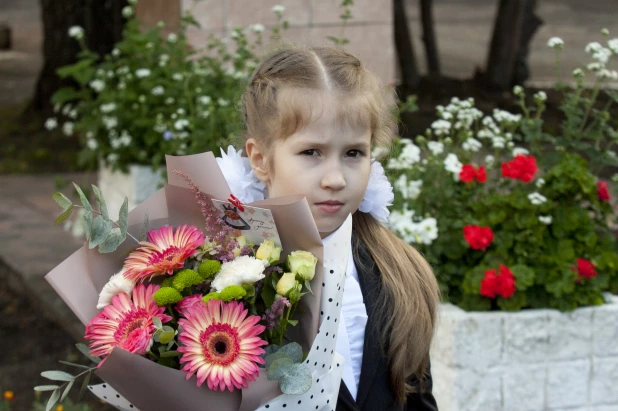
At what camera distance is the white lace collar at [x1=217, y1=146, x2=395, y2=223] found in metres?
2.09

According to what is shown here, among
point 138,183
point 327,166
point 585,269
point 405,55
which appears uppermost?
point 327,166

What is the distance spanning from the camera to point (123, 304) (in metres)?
1.58

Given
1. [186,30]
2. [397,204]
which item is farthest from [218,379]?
[186,30]

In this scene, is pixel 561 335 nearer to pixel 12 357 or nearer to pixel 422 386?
pixel 422 386

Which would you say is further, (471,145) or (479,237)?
(471,145)

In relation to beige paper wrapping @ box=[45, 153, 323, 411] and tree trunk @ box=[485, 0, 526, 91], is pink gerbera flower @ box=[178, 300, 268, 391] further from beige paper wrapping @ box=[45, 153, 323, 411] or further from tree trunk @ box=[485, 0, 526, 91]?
Result: tree trunk @ box=[485, 0, 526, 91]

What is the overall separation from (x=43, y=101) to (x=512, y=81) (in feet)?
20.0

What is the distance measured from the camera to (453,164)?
3746mm

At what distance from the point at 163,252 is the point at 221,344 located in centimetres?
22

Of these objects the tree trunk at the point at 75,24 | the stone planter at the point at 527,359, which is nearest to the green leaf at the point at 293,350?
the stone planter at the point at 527,359

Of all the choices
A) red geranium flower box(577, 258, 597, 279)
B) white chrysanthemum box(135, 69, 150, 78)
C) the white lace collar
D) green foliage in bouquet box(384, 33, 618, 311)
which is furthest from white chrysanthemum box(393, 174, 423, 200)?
white chrysanthemum box(135, 69, 150, 78)

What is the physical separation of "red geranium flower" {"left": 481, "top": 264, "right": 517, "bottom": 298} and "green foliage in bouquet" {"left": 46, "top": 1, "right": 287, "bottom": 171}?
5.54 ft

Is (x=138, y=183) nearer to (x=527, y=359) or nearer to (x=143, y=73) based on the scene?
(x=143, y=73)

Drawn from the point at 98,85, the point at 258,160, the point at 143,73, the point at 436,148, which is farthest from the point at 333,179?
the point at 98,85
